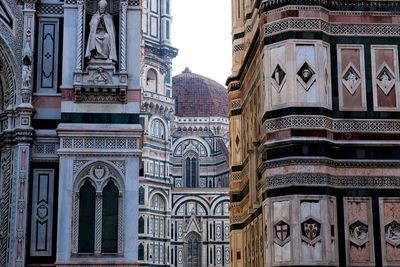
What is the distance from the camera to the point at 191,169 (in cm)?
5838

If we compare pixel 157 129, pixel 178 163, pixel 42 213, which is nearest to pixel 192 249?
pixel 178 163

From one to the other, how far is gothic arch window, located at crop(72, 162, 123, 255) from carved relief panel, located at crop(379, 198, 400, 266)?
4.93 m

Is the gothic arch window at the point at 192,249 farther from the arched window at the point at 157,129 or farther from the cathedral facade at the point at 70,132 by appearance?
the cathedral facade at the point at 70,132

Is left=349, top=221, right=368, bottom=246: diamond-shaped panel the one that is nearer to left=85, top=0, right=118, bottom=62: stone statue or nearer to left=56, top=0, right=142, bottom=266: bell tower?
left=56, top=0, right=142, bottom=266: bell tower

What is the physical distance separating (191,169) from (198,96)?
6422mm

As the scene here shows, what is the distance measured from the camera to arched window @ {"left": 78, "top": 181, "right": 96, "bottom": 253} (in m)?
15.7

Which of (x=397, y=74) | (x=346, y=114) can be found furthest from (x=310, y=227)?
(x=397, y=74)

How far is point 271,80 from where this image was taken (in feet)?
52.6

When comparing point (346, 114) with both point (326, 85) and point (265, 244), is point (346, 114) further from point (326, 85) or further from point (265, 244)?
point (265, 244)

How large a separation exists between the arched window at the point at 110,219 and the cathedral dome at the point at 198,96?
44.1m

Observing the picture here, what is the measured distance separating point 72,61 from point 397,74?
6416 millimetres

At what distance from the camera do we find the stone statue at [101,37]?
1641cm

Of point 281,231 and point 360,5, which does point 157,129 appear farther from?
point 281,231

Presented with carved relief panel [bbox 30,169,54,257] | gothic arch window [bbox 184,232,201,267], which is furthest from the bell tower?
gothic arch window [bbox 184,232,201,267]
